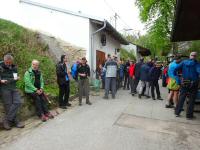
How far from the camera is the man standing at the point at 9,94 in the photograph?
672cm

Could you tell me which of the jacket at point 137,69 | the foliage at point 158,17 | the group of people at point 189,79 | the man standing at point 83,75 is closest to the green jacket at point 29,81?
the man standing at point 83,75

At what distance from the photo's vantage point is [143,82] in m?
12.3

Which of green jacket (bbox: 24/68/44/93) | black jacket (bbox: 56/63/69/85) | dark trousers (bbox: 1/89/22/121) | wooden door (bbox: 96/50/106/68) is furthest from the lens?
wooden door (bbox: 96/50/106/68)

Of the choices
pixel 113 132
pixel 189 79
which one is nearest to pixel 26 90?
pixel 113 132

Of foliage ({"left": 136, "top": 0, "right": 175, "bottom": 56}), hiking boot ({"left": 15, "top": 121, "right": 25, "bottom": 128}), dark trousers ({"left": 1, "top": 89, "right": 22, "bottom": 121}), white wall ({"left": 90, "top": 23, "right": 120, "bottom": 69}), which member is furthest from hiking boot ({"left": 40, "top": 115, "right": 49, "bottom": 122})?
foliage ({"left": 136, "top": 0, "right": 175, "bottom": 56})

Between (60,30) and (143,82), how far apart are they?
637 centimetres

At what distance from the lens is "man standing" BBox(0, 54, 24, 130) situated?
6.72 meters

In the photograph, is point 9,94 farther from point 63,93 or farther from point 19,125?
point 63,93

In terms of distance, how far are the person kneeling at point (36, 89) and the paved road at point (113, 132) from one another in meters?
0.41

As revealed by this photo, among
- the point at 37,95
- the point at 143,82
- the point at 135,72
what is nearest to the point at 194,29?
the point at 143,82

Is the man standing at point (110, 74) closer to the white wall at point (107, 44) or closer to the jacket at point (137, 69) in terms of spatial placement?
the jacket at point (137, 69)

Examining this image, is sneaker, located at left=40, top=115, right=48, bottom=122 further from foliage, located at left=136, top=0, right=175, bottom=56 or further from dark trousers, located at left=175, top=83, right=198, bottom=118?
foliage, located at left=136, top=0, right=175, bottom=56

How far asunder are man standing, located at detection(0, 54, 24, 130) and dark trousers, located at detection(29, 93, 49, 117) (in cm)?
73

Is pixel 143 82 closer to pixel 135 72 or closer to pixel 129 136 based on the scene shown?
pixel 135 72
